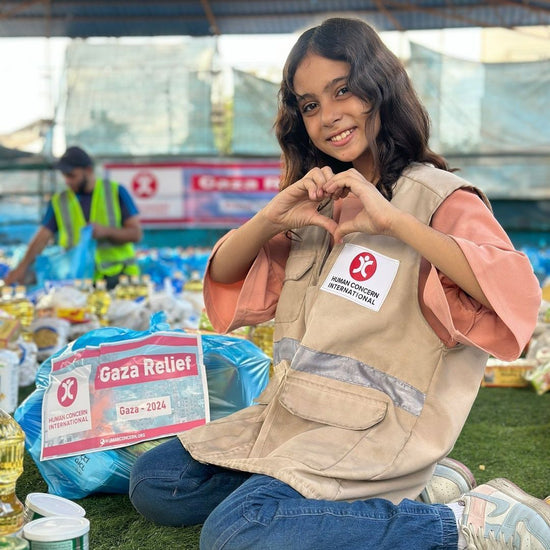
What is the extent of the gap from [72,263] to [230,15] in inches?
192

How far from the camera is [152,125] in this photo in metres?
8.56

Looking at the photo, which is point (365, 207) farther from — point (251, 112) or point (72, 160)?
point (251, 112)

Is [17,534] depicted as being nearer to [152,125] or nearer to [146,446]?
[146,446]

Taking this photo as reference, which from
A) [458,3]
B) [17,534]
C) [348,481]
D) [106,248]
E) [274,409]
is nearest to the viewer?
[17,534]

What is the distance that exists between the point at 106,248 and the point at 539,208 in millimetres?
5330

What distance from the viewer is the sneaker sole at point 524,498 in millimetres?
1489

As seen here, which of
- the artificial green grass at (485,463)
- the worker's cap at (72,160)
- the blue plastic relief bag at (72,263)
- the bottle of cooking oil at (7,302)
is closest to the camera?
the artificial green grass at (485,463)

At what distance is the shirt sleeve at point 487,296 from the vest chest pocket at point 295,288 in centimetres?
29

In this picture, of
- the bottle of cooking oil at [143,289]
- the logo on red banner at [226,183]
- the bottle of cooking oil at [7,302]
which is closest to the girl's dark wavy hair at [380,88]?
the bottle of cooking oil at [7,302]

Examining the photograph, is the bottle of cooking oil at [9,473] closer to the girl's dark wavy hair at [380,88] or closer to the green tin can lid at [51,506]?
the green tin can lid at [51,506]

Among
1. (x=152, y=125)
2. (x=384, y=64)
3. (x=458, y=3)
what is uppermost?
(x=458, y=3)

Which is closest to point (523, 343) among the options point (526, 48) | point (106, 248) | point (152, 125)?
point (106, 248)

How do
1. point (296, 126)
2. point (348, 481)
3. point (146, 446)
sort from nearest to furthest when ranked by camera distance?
point (348, 481)
point (296, 126)
point (146, 446)

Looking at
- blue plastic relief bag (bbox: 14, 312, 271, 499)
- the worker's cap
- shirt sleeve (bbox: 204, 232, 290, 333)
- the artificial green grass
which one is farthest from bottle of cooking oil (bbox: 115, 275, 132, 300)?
shirt sleeve (bbox: 204, 232, 290, 333)
